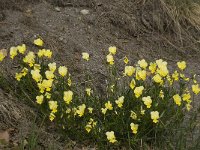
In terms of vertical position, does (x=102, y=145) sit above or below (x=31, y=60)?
below

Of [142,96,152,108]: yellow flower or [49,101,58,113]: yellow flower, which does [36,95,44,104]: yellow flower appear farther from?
[142,96,152,108]: yellow flower

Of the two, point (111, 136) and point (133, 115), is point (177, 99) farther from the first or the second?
point (111, 136)

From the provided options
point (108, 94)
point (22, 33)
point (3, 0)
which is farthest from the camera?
point (3, 0)

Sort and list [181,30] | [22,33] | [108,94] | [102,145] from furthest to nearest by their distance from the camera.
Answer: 1. [181,30]
2. [22,33]
3. [108,94]
4. [102,145]

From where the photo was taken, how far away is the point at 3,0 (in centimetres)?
466

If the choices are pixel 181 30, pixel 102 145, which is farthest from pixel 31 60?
pixel 181 30

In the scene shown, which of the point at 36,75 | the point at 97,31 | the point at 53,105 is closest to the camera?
the point at 53,105

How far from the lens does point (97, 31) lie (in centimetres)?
480

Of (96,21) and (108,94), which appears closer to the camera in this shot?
(108,94)

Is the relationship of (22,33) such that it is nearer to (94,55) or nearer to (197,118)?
(94,55)

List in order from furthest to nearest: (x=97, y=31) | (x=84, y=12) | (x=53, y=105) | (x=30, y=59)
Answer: (x=84, y=12) → (x=97, y=31) → (x=30, y=59) → (x=53, y=105)

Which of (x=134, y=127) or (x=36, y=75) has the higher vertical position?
(x=36, y=75)

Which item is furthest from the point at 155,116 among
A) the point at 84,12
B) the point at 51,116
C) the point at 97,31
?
the point at 84,12

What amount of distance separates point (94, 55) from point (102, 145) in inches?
51.3
